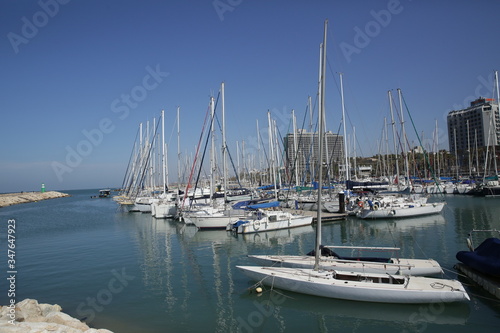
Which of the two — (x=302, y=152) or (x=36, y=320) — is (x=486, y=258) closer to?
(x=36, y=320)

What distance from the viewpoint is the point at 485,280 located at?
1431 cm

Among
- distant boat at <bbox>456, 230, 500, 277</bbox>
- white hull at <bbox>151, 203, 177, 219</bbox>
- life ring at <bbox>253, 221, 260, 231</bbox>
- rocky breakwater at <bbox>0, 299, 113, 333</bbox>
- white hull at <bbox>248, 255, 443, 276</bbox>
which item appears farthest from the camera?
white hull at <bbox>151, 203, 177, 219</bbox>

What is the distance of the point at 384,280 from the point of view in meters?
13.7

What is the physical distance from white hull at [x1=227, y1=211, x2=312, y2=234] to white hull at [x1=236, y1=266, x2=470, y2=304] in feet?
50.8

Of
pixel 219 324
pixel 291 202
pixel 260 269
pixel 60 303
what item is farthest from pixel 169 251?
pixel 291 202

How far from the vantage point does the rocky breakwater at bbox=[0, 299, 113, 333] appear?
9836 mm

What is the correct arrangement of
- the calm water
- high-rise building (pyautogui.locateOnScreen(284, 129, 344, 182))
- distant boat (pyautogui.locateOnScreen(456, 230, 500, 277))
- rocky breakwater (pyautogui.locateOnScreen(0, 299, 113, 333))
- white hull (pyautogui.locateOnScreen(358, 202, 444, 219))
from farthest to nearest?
1. high-rise building (pyautogui.locateOnScreen(284, 129, 344, 182))
2. white hull (pyautogui.locateOnScreen(358, 202, 444, 219))
3. distant boat (pyautogui.locateOnScreen(456, 230, 500, 277))
4. the calm water
5. rocky breakwater (pyautogui.locateOnScreen(0, 299, 113, 333))

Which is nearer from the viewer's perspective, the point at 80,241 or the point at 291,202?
the point at 80,241

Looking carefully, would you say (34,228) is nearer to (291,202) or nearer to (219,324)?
(291,202)

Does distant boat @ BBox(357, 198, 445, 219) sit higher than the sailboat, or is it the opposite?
distant boat @ BBox(357, 198, 445, 219)

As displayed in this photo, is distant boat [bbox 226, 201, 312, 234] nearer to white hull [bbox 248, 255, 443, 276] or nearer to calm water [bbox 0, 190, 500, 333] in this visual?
calm water [bbox 0, 190, 500, 333]

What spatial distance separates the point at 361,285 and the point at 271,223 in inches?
722

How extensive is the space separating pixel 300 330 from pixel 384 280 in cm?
430

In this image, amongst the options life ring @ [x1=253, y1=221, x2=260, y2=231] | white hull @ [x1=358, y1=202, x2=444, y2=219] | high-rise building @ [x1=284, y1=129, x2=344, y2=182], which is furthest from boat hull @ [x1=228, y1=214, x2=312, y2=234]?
high-rise building @ [x1=284, y1=129, x2=344, y2=182]
